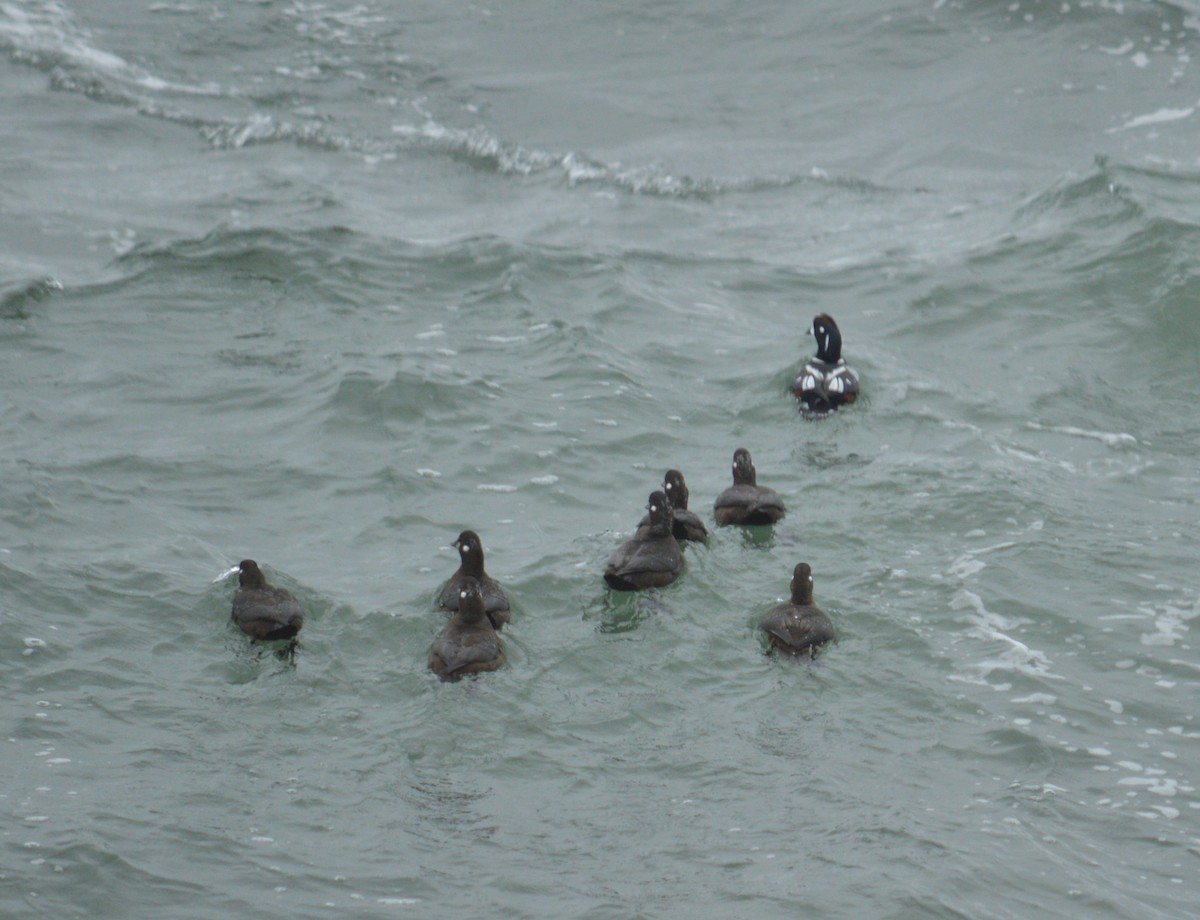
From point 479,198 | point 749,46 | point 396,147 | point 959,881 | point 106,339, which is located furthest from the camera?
point 749,46

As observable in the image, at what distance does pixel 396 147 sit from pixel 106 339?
8.81 meters

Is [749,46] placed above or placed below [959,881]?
above

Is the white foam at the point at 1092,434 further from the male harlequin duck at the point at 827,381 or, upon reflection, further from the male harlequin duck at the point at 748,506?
the male harlequin duck at the point at 748,506

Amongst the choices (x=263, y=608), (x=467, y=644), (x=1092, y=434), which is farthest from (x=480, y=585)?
(x=1092, y=434)

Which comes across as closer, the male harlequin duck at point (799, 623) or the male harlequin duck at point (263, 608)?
the male harlequin duck at point (799, 623)

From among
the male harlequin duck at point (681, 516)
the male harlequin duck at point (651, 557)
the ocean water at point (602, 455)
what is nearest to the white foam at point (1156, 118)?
the ocean water at point (602, 455)

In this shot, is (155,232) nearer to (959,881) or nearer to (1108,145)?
(1108,145)

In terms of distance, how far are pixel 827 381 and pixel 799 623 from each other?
5.37 m

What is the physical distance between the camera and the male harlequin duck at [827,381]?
17.0m

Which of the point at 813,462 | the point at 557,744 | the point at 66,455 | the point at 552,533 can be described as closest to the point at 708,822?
the point at 557,744

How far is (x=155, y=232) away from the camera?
22.3m

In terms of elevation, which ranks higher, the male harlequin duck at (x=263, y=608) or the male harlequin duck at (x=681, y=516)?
the male harlequin duck at (x=681, y=516)

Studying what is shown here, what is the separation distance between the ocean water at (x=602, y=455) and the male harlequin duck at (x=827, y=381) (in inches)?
15.9

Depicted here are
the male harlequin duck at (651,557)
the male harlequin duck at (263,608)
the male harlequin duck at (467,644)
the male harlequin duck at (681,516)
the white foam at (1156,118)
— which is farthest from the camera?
the white foam at (1156,118)
